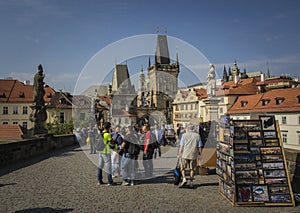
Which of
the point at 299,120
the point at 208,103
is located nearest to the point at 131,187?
the point at 208,103

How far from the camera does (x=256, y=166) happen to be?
19.6 feet

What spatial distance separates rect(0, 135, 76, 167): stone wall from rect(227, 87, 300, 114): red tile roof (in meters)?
30.8

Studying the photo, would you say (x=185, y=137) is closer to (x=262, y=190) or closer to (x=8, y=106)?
(x=262, y=190)

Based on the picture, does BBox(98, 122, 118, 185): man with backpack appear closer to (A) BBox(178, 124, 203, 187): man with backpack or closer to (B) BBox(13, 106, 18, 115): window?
(A) BBox(178, 124, 203, 187): man with backpack

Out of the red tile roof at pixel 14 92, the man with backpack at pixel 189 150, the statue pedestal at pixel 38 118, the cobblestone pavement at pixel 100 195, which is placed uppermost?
the red tile roof at pixel 14 92

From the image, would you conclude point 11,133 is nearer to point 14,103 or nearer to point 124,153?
point 124,153

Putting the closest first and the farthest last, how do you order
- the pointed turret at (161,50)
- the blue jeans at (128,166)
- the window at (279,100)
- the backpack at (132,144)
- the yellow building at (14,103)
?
the blue jeans at (128,166), the backpack at (132,144), the window at (279,100), the yellow building at (14,103), the pointed turret at (161,50)

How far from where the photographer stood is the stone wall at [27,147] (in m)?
10.7

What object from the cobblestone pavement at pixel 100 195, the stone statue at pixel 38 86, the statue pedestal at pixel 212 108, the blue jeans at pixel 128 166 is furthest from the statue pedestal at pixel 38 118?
the statue pedestal at pixel 212 108

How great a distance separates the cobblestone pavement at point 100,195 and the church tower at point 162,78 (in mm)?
79071

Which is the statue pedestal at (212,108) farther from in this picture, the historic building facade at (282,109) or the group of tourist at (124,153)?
the historic building facade at (282,109)

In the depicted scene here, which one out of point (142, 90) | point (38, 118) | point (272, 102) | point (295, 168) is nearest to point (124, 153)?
point (295, 168)

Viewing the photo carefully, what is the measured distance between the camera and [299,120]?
3550 cm

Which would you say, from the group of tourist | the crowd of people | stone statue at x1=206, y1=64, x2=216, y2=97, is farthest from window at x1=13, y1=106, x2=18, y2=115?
the group of tourist
